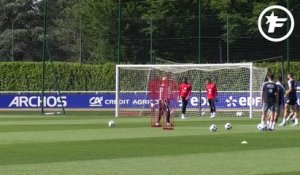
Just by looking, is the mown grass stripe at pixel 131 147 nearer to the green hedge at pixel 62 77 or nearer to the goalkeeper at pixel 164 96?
the goalkeeper at pixel 164 96

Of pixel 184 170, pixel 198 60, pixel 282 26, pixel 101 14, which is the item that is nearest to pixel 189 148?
pixel 184 170

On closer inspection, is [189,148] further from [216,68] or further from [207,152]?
[216,68]

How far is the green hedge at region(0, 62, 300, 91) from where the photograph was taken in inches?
2109

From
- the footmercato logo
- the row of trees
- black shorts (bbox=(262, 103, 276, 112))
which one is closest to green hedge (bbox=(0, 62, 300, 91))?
the row of trees

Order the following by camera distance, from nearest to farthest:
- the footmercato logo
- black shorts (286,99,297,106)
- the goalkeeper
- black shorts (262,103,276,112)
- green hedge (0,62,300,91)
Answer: black shorts (262,103,276,112)
the goalkeeper
black shorts (286,99,297,106)
the footmercato logo
green hedge (0,62,300,91)

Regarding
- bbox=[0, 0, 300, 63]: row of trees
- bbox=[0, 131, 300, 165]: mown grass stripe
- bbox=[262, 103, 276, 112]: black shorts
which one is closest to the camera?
bbox=[0, 131, 300, 165]: mown grass stripe

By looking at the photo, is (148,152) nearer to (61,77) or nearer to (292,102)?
(292,102)

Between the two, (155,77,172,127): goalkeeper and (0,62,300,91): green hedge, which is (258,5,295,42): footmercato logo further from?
(155,77,172,127): goalkeeper

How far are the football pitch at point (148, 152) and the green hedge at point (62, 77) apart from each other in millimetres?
25417

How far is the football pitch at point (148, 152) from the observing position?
1538 cm

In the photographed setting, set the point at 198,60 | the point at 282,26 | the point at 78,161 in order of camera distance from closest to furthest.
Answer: the point at 78,161
the point at 198,60
the point at 282,26

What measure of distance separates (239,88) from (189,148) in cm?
2536

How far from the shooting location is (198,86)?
149 ft

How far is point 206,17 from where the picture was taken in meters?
49.9
